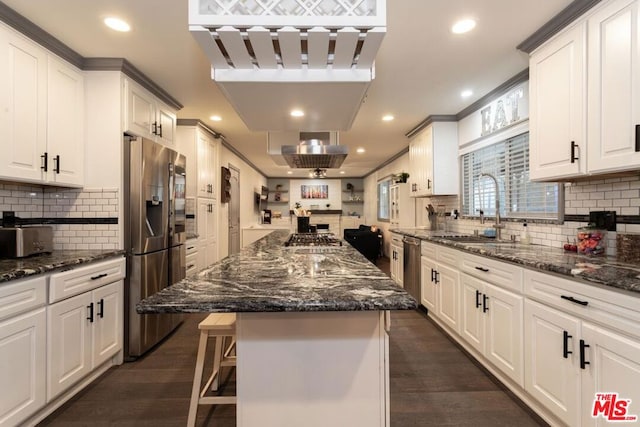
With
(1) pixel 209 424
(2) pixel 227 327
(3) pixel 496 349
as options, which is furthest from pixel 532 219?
(1) pixel 209 424

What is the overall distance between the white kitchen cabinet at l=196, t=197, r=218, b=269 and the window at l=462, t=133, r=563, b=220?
3461mm

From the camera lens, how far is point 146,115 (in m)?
2.90

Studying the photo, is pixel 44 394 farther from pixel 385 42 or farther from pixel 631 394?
pixel 385 42

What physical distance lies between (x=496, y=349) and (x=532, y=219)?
4.17 ft

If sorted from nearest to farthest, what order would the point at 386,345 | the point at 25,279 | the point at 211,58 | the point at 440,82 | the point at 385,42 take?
the point at 386,345, the point at 211,58, the point at 25,279, the point at 385,42, the point at 440,82

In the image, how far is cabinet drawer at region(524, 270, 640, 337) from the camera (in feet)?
4.07

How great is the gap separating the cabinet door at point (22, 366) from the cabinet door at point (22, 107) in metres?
0.93

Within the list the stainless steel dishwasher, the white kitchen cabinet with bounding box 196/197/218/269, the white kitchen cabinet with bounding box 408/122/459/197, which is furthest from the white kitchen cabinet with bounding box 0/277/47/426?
the white kitchen cabinet with bounding box 408/122/459/197

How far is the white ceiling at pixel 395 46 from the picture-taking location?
1895 mm

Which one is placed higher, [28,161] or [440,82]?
[440,82]

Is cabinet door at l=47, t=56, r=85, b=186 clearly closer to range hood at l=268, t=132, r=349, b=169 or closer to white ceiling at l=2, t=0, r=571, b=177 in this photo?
white ceiling at l=2, t=0, r=571, b=177

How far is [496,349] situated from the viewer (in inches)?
85.2

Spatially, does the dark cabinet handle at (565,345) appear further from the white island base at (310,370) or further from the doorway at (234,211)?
the doorway at (234,211)

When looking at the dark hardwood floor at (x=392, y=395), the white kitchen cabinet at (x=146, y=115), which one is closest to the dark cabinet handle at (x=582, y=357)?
the dark hardwood floor at (x=392, y=395)
